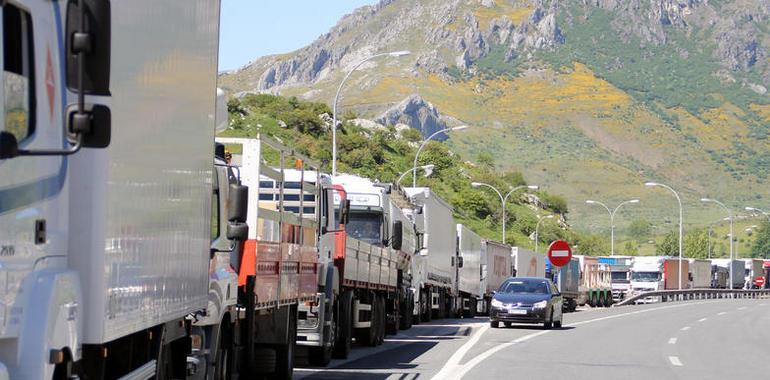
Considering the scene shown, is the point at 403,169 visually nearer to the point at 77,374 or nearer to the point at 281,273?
the point at 281,273

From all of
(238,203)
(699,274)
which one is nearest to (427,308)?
(238,203)

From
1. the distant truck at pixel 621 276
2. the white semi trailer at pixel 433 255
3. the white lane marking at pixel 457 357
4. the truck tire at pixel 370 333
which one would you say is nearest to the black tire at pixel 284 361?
the white lane marking at pixel 457 357

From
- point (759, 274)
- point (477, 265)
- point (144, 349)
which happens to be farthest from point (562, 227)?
point (144, 349)

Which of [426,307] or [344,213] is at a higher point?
[344,213]

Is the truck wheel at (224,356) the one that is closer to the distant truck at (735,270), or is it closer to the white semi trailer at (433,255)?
the white semi trailer at (433,255)

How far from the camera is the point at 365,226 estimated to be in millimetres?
28781

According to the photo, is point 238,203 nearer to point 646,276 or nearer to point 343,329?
point 343,329

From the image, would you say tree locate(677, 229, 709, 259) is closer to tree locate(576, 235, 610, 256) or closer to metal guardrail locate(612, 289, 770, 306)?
tree locate(576, 235, 610, 256)

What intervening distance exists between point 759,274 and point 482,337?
105m

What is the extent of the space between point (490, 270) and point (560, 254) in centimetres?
754

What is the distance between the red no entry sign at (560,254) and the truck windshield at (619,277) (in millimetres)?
39612

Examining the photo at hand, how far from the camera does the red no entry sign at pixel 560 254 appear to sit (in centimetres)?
4819

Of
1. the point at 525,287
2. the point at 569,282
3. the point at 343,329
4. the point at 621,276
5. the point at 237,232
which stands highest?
the point at 621,276

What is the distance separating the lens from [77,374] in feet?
22.6
